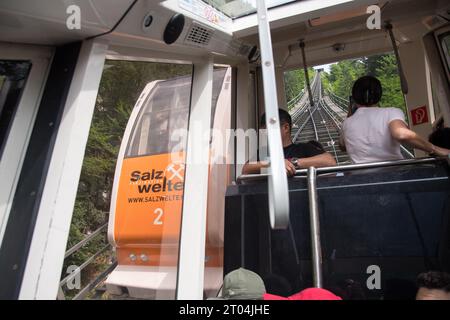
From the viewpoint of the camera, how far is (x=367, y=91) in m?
2.31

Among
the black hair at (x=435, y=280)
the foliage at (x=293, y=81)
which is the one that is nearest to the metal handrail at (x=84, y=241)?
the black hair at (x=435, y=280)

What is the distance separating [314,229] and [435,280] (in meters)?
0.55

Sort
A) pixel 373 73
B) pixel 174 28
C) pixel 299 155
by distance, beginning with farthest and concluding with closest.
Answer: pixel 373 73, pixel 299 155, pixel 174 28

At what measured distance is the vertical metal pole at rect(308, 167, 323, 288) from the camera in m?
1.78

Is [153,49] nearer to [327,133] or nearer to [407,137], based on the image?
[407,137]

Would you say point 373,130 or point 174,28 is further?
point 373,130

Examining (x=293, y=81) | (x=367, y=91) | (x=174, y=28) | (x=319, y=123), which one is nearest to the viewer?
(x=174, y=28)

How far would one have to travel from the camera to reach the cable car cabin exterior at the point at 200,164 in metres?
1.20

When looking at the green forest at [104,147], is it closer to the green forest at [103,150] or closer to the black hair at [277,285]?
the green forest at [103,150]

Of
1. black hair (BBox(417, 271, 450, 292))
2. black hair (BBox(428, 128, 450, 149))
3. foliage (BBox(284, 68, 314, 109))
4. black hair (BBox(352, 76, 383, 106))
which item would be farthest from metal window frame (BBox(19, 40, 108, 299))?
foliage (BBox(284, 68, 314, 109))

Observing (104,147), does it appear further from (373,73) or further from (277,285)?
(373,73)

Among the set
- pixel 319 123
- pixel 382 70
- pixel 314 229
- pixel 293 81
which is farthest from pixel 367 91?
pixel 319 123

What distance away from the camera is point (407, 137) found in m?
2.01

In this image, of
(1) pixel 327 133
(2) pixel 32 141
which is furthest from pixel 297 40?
(1) pixel 327 133
